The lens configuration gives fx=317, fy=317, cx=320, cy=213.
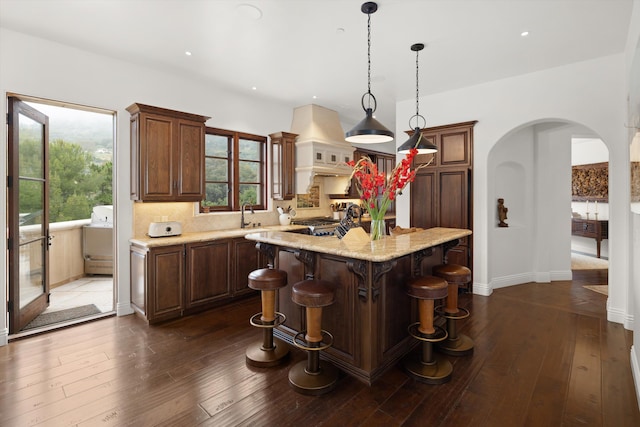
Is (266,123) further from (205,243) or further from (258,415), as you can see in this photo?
(258,415)

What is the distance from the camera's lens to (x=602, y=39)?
11.2ft

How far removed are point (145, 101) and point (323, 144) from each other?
289cm

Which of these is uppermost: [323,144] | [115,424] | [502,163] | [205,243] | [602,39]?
[602,39]

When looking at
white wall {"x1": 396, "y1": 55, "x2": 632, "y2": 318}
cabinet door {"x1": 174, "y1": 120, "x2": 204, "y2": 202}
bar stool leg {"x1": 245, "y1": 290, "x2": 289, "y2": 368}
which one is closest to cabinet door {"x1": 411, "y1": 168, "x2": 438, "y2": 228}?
white wall {"x1": 396, "y1": 55, "x2": 632, "y2": 318}

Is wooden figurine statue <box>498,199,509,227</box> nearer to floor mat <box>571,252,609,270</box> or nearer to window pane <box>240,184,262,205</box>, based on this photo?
floor mat <box>571,252,609,270</box>

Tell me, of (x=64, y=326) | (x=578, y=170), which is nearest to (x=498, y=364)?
(x=64, y=326)

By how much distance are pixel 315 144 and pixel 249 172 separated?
1272 mm

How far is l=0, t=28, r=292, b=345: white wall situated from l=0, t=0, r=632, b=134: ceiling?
17cm

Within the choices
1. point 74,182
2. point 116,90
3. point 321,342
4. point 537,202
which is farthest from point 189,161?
point 537,202

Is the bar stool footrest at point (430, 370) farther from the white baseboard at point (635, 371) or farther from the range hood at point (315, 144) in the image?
the range hood at point (315, 144)

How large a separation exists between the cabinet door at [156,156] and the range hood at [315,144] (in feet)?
7.66

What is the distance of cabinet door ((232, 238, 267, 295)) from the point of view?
4410mm

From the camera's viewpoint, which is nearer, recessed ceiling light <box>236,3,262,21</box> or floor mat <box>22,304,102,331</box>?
recessed ceiling light <box>236,3,262,21</box>

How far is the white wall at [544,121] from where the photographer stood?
366 cm
